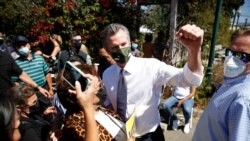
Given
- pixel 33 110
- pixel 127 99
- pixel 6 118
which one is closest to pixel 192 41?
pixel 127 99

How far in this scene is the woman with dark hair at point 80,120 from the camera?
6.45 feet

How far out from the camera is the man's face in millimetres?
2506

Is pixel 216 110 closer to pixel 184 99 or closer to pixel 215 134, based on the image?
pixel 215 134

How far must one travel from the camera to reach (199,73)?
223cm

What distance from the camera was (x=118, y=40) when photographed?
2.51 metres

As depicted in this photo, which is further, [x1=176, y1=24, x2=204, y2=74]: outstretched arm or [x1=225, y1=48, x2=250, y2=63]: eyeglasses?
[x1=176, y1=24, x2=204, y2=74]: outstretched arm

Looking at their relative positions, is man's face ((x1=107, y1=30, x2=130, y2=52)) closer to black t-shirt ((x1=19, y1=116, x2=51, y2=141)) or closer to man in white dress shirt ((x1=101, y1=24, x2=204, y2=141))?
man in white dress shirt ((x1=101, y1=24, x2=204, y2=141))

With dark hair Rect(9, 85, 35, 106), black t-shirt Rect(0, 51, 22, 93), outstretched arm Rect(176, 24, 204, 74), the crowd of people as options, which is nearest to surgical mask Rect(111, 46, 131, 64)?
the crowd of people

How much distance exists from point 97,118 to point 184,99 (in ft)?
11.9

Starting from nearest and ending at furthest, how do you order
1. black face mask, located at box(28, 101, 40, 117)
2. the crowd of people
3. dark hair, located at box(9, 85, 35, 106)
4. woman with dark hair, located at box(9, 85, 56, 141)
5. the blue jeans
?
the crowd of people → woman with dark hair, located at box(9, 85, 56, 141) → dark hair, located at box(9, 85, 35, 106) → black face mask, located at box(28, 101, 40, 117) → the blue jeans

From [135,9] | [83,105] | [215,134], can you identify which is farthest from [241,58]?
[135,9]

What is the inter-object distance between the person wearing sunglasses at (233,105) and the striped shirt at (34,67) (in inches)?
132

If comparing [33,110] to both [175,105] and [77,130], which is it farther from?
[175,105]

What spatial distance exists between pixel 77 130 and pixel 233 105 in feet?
2.98
